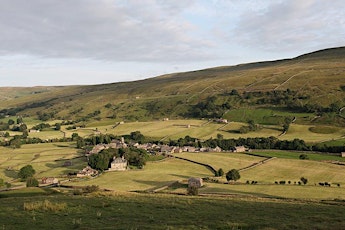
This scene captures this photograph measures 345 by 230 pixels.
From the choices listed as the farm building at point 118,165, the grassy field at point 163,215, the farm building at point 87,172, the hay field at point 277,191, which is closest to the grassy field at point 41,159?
the farm building at point 87,172

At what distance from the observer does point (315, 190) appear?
62625 mm

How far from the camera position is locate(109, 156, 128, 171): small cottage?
10309 cm

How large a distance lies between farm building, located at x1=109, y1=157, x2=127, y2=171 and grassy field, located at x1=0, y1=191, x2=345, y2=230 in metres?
68.9

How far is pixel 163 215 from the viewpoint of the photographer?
87.9 feet

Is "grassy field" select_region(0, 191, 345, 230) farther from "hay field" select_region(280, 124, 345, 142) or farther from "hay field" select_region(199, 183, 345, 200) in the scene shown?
"hay field" select_region(280, 124, 345, 142)

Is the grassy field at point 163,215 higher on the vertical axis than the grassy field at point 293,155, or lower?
higher

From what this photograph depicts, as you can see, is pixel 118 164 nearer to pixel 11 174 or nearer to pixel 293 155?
pixel 11 174

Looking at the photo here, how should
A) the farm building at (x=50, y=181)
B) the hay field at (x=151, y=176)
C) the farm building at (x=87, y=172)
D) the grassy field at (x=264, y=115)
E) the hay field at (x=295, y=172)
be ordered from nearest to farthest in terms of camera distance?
the hay field at (x=151, y=176) → the hay field at (x=295, y=172) → the farm building at (x=50, y=181) → the farm building at (x=87, y=172) → the grassy field at (x=264, y=115)

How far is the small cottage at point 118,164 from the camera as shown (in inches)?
4059

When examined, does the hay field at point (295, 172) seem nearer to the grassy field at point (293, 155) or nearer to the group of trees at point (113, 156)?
the grassy field at point (293, 155)

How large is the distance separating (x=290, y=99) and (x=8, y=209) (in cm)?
18147

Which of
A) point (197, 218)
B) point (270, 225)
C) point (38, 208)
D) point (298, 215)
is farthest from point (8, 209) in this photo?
point (298, 215)

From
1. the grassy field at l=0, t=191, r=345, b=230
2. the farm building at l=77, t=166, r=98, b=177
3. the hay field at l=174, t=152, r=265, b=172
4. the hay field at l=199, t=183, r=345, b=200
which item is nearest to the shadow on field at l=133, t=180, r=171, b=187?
the hay field at l=199, t=183, r=345, b=200

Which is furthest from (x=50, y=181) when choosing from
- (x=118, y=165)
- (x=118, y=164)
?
(x=118, y=164)
